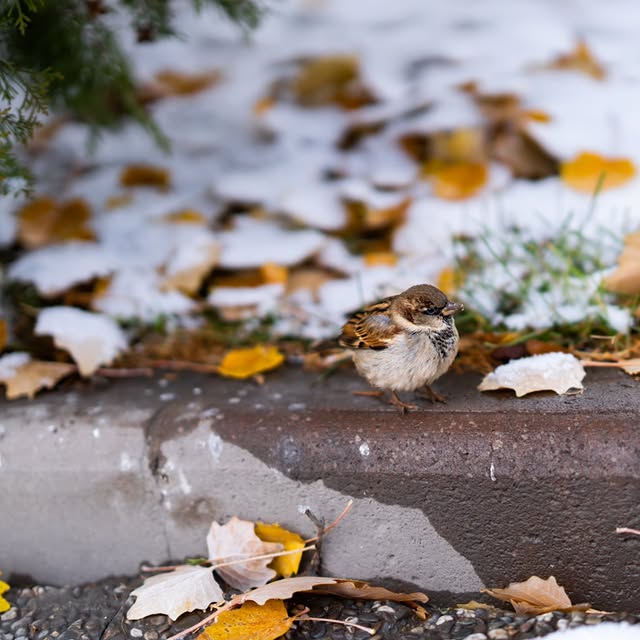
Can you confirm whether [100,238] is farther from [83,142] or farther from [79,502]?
[79,502]

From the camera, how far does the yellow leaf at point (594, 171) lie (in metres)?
3.91

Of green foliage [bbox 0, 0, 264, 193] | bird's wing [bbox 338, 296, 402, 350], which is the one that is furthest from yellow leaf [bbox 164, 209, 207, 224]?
bird's wing [bbox 338, 296, 402, 350]

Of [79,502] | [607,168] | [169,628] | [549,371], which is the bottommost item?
[169,628]

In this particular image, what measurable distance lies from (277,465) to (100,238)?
78.7 inches

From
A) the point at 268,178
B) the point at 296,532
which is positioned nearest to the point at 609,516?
the point at 296,532

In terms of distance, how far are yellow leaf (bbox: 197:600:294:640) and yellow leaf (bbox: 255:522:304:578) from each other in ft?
0.49

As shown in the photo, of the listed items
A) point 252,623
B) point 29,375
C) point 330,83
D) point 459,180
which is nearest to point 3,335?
point 29,375

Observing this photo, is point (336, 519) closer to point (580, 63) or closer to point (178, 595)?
point (178, 595)

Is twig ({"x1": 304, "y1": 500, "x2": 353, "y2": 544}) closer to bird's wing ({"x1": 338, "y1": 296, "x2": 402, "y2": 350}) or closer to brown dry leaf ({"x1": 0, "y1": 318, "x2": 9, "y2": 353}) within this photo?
bird's wing ({"x1": 338, "y1": 296, "x2": 402, "y2": 350})

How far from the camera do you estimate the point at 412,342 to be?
8.96 feet

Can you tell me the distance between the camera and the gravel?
8.07 ft

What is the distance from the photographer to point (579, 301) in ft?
10.5

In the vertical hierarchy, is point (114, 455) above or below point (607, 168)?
below

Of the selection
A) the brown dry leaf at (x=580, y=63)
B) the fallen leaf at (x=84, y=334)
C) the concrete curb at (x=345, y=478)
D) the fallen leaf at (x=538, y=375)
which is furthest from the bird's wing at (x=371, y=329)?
the brown dry leaf at (x=580, y=63)
